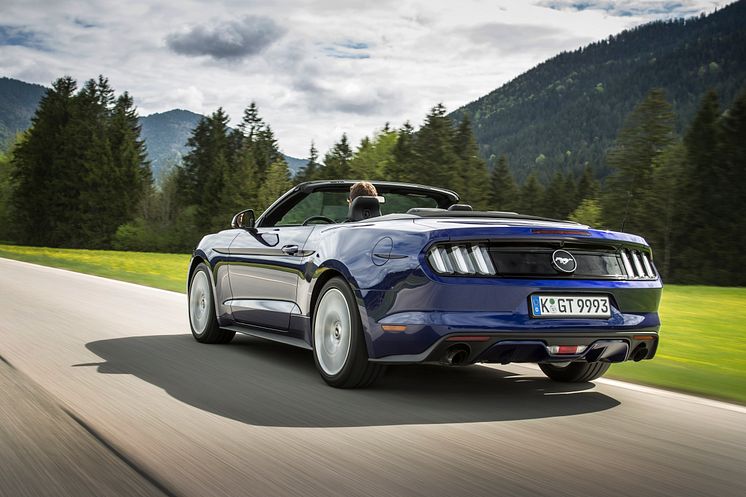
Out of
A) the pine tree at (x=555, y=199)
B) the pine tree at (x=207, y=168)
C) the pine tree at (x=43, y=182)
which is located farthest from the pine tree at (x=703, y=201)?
the pine tree at (x=43, y=182)

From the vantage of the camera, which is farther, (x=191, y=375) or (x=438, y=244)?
(x=191, y=375)

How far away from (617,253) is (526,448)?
1.78 metres

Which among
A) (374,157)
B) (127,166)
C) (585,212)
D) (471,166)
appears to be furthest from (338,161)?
(585,212)

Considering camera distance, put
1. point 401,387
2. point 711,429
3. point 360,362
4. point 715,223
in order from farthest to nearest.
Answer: point 715,223
point 401,387
point 360,362
point 711,429

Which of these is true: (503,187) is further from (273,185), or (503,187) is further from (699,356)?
(699,356)

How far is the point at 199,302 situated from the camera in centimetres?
809

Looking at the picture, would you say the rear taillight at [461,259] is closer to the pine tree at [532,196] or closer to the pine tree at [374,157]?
the pine tree at [374,157]

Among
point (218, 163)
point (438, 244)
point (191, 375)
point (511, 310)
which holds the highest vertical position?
point (218, 163)

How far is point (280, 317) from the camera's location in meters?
6.35

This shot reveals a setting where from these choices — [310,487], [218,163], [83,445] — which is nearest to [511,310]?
[310,487]

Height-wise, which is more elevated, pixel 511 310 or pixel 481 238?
pixel 481 238

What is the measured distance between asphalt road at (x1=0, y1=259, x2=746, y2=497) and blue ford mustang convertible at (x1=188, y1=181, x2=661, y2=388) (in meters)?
0.33

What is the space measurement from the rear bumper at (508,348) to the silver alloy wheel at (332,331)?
438 millimetres

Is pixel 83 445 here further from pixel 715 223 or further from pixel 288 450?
pixel 715 223
